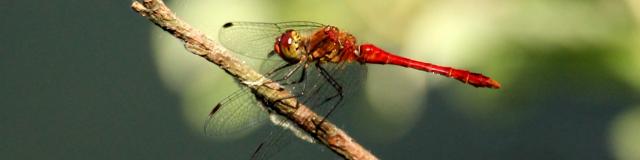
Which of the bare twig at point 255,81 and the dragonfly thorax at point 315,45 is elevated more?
the dragonfly thorax at point 315,45

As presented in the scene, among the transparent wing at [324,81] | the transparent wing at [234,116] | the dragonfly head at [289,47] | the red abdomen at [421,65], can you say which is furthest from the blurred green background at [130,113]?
the transparent wing at [234,116]

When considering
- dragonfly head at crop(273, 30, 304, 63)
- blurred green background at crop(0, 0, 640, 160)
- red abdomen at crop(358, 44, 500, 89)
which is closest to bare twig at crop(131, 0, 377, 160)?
dragonfly head at crop(273, 30, 304, 63)

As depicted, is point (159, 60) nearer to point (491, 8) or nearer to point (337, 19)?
point (337, 19)

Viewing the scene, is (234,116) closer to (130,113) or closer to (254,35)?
(254,35)

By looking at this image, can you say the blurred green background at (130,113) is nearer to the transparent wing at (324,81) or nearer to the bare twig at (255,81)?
the transparent wing at (324,81)

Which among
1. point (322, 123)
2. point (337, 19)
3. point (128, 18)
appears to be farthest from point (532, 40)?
point (128, 18)

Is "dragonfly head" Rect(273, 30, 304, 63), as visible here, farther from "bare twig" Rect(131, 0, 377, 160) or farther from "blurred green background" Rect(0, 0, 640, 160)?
"blurred green background" Rect(0, 0, 640, 160)

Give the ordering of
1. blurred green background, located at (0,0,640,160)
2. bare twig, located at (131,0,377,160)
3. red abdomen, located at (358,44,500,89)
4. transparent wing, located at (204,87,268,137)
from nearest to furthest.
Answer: bare twig, located at (131,0,377,160) < transparent wing, located at (204,87,268,137) < red abdomen, located at (358,44,500,89) < blurred green background, located at (0,0,640,160)
